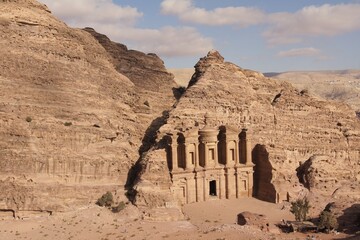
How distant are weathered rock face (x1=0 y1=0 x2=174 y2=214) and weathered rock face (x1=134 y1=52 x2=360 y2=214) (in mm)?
5504

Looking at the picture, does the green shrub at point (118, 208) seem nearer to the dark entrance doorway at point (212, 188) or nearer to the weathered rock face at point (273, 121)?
the weathered rock face at point (273, 121)

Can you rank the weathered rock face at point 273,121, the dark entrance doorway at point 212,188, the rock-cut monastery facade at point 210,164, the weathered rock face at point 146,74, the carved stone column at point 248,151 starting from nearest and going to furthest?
the rock-cut monastery facade at point 210,164, the dark entrance doorway at point 212,188, the weathered rock face at point 273,121, the carved stone column at point 248,151, the weathered rock face at point 146,74

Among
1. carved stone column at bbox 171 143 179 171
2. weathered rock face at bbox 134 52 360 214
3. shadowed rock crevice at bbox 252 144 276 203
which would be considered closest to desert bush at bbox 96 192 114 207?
carved stone column at bbox 171 143 179 171

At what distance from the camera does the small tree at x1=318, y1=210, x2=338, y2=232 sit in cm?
3566

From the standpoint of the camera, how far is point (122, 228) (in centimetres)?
3509

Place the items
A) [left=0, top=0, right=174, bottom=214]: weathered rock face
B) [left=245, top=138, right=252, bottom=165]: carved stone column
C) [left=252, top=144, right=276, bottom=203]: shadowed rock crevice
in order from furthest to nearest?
[left=245, top=138, right=252, bottom=165]: carved stone column, [left=252, top=144, right=276, bottom=203]: shadowed rock crevice, [left=0, top=0, right=174, bottom=214]: weathered rock face

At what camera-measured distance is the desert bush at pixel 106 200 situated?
37991 mm

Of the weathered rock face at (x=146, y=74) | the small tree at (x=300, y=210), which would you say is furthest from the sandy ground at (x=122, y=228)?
the weathered rock face at (x=146, y=74)

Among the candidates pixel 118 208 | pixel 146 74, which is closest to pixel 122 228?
pixel 118 208

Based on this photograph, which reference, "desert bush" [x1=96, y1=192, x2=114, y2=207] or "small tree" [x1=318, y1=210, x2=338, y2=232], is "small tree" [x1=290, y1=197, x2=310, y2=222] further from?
"desert bush" [x1=96, y1=192, x2=114, y2=207]

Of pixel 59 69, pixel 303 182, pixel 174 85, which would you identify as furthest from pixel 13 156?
pixel 303 182

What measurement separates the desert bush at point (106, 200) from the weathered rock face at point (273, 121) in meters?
8.18

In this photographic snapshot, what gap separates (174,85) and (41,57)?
17.9 m

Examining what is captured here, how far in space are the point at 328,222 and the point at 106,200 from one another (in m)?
18.7
